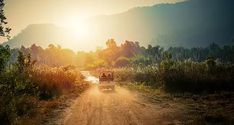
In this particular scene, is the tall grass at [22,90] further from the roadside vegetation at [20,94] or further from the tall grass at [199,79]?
the tall grass at [199,79]

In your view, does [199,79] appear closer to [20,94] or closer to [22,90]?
[22,90]

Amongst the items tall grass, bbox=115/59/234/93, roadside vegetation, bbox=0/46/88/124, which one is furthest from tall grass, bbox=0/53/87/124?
tall grass, bbox=115/59/234/93

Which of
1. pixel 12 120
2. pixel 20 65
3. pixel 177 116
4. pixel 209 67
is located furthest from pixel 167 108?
pixel 209 67

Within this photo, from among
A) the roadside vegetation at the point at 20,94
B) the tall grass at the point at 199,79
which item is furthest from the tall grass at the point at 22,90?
the tall grass at the point at 199,79

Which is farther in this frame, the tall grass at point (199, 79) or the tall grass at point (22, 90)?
the tall grass at point (199, 79)

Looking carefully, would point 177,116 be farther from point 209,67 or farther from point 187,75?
point 209,67

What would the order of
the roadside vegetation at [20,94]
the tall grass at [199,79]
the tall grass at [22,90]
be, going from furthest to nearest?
the tall grass at [199,79] < the tall grass at [22,90] < the roadside vegetation at [20,94]

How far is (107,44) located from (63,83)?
156861 mm

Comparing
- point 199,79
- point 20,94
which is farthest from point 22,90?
point 199,79

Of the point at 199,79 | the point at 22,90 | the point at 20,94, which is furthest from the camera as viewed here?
the point at 199,79

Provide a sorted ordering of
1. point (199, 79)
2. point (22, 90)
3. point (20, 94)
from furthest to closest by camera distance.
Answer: point (199, 79), point (22, 90), point (20, 94)

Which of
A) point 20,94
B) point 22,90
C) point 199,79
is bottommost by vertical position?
point 20,94

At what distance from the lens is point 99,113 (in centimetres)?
1847

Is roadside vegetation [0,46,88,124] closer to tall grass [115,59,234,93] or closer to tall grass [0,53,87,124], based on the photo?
tall grass [0,53,87,124]
